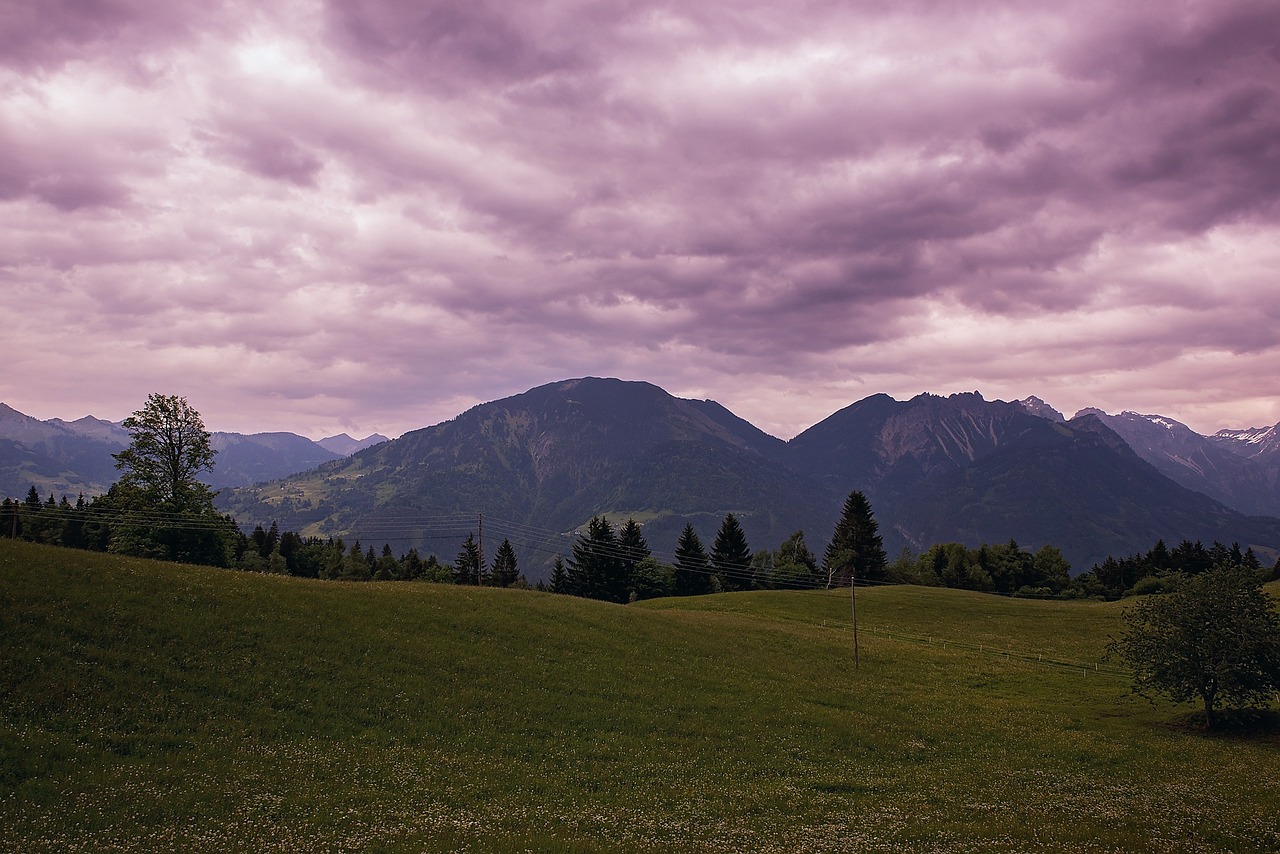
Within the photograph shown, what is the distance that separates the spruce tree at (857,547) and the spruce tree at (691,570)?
29227 millimetres

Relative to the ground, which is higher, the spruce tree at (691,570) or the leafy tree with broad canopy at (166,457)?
the leafy tree with broad canopy at (166,457)

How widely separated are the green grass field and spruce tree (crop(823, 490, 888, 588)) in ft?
315

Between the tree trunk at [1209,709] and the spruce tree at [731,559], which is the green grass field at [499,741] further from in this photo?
the spruce tree at [731,559]

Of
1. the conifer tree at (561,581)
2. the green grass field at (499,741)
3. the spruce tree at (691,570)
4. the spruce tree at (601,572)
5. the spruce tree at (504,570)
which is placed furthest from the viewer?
the spruce tree at (504,570)

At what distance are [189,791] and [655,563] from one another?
111 metres

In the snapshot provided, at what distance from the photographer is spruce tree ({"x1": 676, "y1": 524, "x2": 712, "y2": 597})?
13425cm

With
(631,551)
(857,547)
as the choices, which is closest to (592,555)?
(631,551)

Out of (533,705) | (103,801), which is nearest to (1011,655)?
(533,705)

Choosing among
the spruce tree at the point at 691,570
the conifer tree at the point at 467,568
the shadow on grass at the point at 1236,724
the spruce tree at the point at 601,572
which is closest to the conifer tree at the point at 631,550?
the spruce tree at the point at 601,572

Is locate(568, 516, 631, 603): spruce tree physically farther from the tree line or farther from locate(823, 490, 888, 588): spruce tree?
locate(823, 490, 888, 588): spruce tree

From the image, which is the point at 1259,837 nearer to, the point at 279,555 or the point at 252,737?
the point at 252,737

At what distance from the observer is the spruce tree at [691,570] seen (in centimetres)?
13425

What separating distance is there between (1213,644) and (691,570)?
98130 mm

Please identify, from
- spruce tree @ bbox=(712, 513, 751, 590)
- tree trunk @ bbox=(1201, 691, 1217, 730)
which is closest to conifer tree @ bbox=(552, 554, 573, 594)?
spruce tree @ bbox=(712, 513, 751, 590)
